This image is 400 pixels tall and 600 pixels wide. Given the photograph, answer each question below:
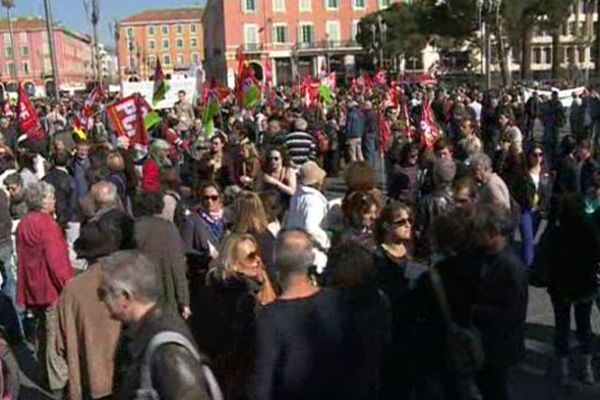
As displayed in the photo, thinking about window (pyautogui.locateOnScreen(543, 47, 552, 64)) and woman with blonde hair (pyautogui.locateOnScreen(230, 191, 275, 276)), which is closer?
woman with blonde hair (pyautogui.locateOnScreen(230, 191, 275, 276))

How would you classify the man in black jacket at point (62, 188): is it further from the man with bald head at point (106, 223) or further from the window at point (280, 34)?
the window at point (280, 34)

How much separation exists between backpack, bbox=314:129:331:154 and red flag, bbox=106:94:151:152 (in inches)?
197

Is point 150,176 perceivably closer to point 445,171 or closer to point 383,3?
point 445,171

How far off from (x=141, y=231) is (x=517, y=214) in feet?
12.4

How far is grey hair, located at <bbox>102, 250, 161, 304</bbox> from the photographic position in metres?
3.26

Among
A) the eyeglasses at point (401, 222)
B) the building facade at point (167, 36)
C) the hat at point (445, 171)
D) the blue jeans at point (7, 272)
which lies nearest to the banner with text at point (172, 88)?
the blue jeans at point (7, 272)

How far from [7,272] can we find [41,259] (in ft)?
5.11

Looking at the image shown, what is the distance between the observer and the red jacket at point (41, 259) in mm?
6461

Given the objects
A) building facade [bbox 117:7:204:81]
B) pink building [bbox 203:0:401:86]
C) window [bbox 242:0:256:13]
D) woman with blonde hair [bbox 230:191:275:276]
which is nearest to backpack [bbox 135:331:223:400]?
woman with blonde hair [bbox 230:191:275:276]

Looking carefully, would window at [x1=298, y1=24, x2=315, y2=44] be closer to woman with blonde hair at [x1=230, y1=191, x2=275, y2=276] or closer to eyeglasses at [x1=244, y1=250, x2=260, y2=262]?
woman with blonde hair at [x1=230, y1=191, x2=275, y2=276]

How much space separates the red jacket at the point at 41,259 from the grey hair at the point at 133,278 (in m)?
3.28

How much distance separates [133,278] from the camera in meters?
3.27

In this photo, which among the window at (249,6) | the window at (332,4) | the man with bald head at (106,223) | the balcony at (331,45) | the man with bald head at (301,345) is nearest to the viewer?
the man with bald head at (301,345)

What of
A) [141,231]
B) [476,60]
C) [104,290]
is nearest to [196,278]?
[141,231]
